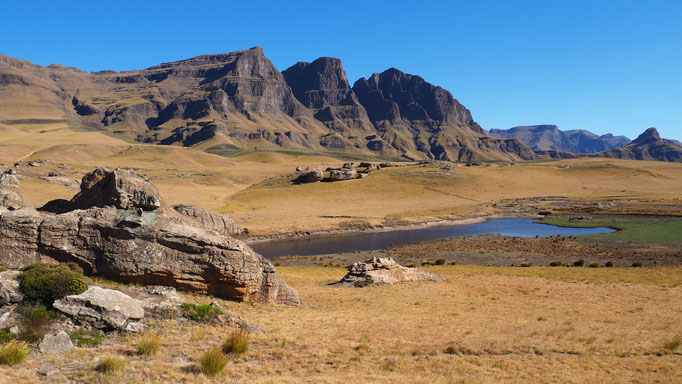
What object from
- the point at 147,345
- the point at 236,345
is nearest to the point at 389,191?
the point at 236,345

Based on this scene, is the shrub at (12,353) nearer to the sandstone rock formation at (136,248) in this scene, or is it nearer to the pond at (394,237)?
the sandstone rock formation at (136,248)

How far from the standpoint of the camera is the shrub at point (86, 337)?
1455 centimetres

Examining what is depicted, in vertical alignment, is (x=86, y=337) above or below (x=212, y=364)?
above

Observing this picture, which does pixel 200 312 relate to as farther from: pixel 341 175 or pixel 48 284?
pixel 341 175

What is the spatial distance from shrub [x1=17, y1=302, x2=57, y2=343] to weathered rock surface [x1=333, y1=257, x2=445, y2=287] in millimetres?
23822

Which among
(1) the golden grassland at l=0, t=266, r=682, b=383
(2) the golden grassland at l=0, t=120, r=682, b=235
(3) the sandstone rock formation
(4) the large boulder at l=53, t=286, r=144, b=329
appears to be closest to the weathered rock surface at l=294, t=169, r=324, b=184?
(2) the golden grassland at l=0, t=120, r=682, b=235

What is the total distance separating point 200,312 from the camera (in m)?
18.5

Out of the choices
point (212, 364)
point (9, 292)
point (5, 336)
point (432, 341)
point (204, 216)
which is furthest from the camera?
point (204, 216)

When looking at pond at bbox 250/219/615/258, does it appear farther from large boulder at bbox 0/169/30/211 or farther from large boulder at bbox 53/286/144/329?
large boulder at bbox 53/286/144/329

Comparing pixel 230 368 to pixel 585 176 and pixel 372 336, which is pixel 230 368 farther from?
pixel 585 176

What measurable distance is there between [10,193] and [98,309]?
19620mm

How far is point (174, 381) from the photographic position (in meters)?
12.5

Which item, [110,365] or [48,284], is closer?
[110,365]

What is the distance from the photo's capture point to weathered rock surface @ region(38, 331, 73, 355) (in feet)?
44.7
